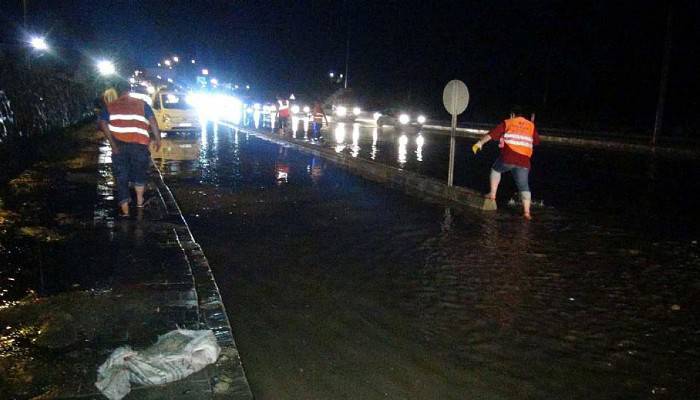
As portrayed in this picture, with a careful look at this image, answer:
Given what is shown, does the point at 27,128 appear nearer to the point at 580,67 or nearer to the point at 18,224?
the point at 18,224

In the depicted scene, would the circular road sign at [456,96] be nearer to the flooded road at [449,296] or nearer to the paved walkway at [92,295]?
the flooded road at [449,296]

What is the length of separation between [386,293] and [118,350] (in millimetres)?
2821

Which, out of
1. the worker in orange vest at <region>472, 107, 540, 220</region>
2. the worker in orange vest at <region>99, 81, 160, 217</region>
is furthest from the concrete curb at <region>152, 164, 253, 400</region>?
the worker in orange vest at <region>472, 107, 540, 220</region>

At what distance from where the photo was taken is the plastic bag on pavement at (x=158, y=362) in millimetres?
3639

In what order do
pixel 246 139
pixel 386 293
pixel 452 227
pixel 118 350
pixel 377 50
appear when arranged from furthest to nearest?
pixel 377 50
pixel 246 139
pixel 452 227
pixel 386 293
pixel 118 350

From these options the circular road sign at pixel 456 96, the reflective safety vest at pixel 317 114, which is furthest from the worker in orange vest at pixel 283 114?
the circular road sign at pixel 456 96

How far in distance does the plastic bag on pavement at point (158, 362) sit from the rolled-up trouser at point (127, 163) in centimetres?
486

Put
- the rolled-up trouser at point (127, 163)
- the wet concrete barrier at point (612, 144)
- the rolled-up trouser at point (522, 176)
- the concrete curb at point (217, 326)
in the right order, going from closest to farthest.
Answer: the concrete curb at point (217, 326) < the rolled-up trouser at point (127, 163) < the rolled-up trouser at point (522, 176) < the wet concrete barrier at point (612, 144)

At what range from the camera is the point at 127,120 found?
27.7ft

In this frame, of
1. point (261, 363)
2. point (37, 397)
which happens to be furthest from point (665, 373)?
point (37, 397)

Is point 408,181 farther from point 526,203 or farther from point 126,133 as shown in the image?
point 126,133

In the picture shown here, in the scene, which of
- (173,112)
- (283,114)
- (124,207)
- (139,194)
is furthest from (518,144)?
(283,114)

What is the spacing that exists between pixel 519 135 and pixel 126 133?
5953 mm

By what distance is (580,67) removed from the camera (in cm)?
4481
